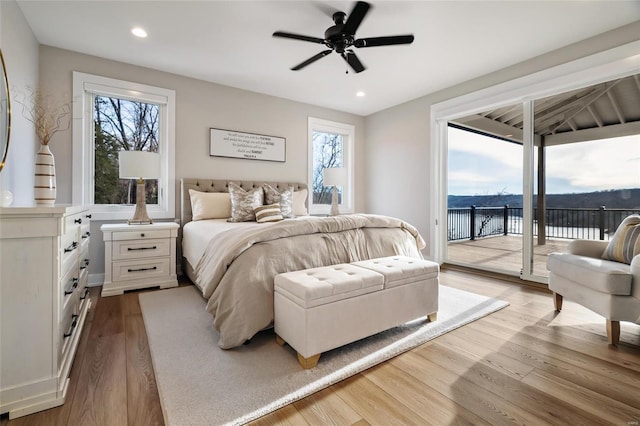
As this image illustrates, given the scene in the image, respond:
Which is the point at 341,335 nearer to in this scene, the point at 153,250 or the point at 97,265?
the point at 153,250

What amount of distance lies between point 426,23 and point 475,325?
273cm

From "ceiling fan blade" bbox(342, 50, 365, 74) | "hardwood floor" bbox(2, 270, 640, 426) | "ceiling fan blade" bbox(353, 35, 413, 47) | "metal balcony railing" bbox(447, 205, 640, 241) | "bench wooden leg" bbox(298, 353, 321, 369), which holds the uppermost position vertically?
"ceiling fan blade" bbox(342, 50, 365, 74)

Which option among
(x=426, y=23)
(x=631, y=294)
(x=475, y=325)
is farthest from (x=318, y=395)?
(x=426, y=23)

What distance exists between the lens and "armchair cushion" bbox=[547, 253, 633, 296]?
196 centimetres

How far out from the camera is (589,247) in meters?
2.54

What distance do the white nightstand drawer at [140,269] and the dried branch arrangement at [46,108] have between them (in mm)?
1361

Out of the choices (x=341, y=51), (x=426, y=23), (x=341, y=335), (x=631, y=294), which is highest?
(x=426, y=23)

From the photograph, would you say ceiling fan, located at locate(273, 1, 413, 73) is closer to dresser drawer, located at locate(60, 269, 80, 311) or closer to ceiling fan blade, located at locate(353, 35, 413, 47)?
ceiling fan blade, located at locate(353, 35, 413, 47)

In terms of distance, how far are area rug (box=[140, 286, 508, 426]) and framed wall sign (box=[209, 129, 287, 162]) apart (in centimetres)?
237

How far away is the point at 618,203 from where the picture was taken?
9.91ft

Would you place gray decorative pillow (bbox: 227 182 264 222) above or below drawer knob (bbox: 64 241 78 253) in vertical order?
above

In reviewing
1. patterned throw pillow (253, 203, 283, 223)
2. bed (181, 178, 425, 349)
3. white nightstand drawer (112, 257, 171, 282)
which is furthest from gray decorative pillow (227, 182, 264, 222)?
white nightstand drawer (112, 257, 171, 282)

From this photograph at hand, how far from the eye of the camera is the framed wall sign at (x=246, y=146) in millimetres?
4086

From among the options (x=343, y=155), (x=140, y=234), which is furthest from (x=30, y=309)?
(x=343, y=155)
